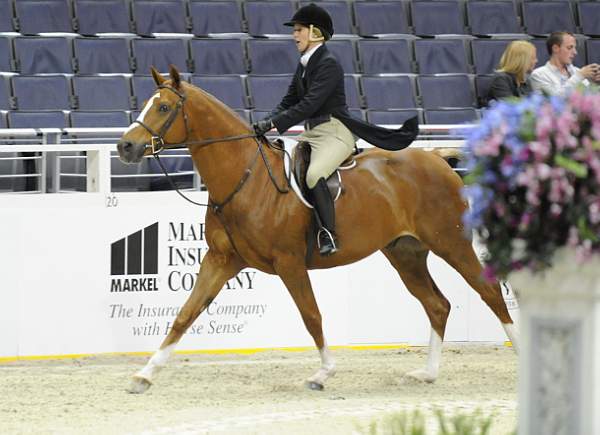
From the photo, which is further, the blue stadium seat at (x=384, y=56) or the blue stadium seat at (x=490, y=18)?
the blue stadium seat at (x=490, y=18)

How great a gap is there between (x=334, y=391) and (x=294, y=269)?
0.83m

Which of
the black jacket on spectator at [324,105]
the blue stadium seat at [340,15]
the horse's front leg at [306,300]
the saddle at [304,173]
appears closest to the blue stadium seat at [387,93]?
the blue stadium seat at [340,15]

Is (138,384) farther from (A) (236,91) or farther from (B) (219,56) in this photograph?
(B) (219,56)

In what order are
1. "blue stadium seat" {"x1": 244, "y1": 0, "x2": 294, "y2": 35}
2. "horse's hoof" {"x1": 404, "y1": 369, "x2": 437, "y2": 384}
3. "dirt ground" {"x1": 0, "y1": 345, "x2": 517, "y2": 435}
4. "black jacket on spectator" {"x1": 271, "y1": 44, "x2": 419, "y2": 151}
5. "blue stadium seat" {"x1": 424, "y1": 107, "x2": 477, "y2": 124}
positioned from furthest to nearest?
"blue stadium seat" {"x1": 244, "y1": 0, "x2": 294, "y2": 35}
"blue stadium seat" {"x1": 424, "y1": 107, "x2": 477, "y2": 124}
"horse's hoof" {"x1": 404, "y1": 369, "x2": 437, "y2": 384}
"black jacket on spectator" {"x1": 271, "y1": 44, "x2": 419, "y2": 151}
"dirt ground" {"x1": 0, "y1": 345, "x2": 517, "y2": 435}

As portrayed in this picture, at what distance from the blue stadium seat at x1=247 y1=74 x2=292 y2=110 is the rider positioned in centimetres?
409

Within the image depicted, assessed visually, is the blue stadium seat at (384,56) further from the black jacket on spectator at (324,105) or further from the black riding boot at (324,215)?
the black riding boot at (324,215)

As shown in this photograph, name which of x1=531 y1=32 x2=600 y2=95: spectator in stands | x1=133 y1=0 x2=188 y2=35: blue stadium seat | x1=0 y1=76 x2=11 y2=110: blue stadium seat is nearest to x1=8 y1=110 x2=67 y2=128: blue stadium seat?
x1=0 y1=76 x2=11 y2=110: blue stadium seat

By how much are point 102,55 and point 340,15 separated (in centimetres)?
291

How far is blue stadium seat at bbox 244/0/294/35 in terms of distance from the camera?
44.3ft

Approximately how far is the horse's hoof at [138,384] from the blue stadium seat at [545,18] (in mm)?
8500

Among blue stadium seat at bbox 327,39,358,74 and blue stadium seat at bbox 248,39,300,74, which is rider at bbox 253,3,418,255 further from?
blue stadium seat at bbox 327,39,358,74

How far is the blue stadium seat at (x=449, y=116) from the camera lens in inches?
491

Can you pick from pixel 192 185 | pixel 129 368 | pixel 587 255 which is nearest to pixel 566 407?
pixel 587 255

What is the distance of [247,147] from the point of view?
25.9 ft
